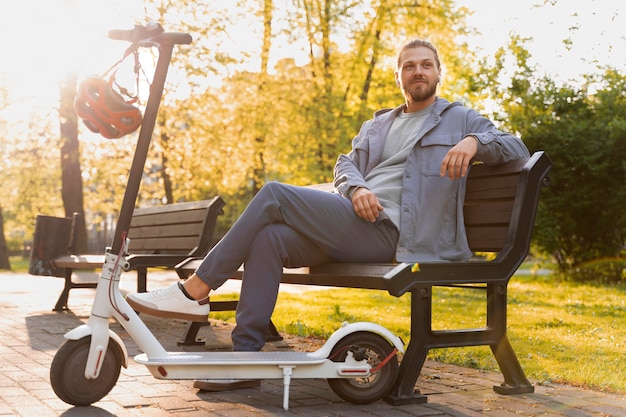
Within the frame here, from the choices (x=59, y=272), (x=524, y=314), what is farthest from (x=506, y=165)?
(x=59, y=272)

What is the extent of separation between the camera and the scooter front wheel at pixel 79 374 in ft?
11.1

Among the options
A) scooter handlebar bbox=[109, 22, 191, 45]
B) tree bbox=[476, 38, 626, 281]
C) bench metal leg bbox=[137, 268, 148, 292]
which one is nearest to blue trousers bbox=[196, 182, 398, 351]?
scooter handlebar bbox=[109, 22, 191, 45]

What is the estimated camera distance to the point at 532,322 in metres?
7.44

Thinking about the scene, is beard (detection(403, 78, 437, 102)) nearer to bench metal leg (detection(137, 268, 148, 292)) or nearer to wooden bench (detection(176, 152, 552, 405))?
wooden bench (detection(176, 152, 552, 405))

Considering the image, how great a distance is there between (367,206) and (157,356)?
47.4 inches

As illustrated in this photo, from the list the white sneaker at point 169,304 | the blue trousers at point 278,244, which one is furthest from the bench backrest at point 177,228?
the white sneaker at point 169,304

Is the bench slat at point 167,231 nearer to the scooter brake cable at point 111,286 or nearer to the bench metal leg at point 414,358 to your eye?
the scooter brake cable at point 111,286

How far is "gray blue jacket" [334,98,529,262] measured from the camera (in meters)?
4.01

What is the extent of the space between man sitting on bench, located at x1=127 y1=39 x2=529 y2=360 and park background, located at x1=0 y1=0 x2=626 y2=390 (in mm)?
3203

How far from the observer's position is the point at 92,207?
29688 millimetres

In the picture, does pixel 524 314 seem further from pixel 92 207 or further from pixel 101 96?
pixel 92 207

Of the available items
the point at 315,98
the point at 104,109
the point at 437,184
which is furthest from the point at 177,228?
the point at 315,98

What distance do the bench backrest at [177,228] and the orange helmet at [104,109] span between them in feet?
10.0

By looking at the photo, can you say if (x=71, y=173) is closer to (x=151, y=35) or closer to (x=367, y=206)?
(x=151, y=35)
